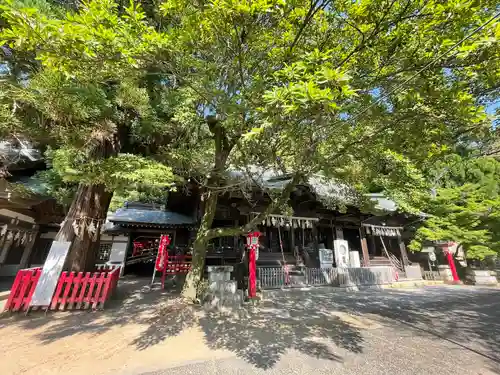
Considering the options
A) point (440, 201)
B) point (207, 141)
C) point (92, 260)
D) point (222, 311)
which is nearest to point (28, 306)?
point (92, 260)

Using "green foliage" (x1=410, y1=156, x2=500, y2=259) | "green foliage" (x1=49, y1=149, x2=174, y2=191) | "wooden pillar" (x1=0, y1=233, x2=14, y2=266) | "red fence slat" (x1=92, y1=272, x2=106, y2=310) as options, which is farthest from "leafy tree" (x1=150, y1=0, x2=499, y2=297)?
"wooden pillar" (x1=0, y1=233, x2=14, y2=266)

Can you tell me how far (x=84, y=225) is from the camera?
691 cm

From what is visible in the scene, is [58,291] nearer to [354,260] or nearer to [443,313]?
[443,313]

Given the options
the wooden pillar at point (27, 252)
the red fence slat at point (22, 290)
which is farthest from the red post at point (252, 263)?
the wooden pillar at point (27, 252)

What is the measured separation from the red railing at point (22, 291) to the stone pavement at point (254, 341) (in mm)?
378

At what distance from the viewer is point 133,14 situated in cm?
341

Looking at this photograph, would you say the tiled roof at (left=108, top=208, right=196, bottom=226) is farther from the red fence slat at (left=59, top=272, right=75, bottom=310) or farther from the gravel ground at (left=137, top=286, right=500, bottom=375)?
Result: the gravel ground at (left=137, top=286, right=500, bottom=375)

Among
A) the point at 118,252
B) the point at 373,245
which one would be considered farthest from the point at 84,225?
the point at 373,245

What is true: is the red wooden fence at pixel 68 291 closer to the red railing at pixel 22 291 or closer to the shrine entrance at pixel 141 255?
the red railing at pixel 22 291

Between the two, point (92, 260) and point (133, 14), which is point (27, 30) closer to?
point (133, 14)

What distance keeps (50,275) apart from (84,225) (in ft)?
5.01

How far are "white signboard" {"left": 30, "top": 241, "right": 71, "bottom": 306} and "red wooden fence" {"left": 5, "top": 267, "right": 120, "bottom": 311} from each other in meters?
0.14

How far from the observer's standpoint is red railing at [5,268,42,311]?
18.1 ft

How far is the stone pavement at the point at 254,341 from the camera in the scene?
3.53 metres
